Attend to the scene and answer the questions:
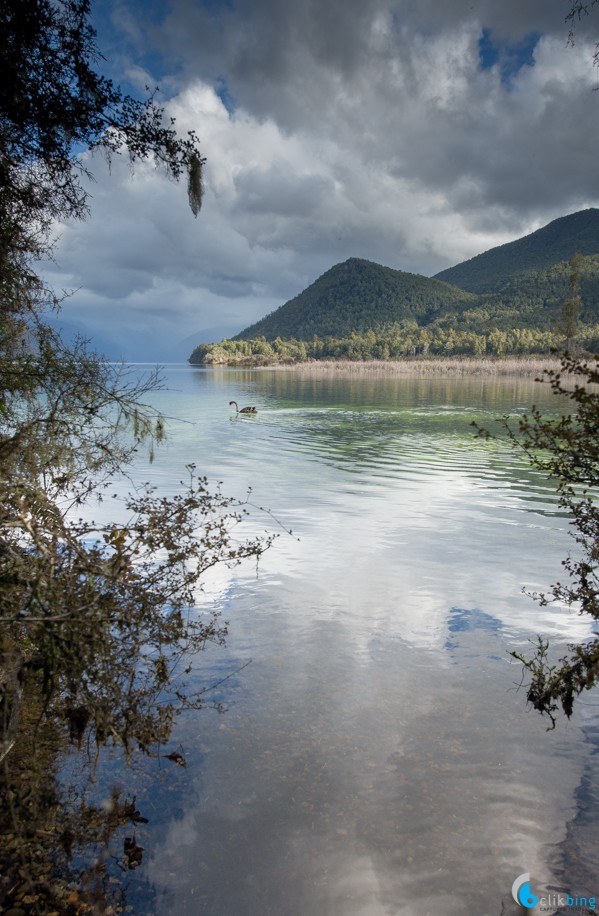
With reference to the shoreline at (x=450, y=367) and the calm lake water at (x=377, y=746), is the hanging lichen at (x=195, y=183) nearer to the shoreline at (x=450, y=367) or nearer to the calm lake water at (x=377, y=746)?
the calm lake water at (x=377, y=746)

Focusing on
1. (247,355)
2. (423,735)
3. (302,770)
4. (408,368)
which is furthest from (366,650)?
(247,355)

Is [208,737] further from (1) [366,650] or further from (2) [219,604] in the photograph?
(2) [219,604]

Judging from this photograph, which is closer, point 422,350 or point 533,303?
point 422,350

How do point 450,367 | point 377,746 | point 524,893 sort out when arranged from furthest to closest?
point 450,367, point 377,746, point 524,893

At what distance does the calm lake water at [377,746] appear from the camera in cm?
469

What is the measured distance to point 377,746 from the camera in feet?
20.7

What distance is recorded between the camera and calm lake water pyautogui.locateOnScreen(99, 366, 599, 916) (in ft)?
15.4

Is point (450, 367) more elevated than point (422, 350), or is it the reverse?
point (422, 350)

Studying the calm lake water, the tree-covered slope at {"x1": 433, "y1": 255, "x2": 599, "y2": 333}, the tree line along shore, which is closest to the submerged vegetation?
the calm lake water

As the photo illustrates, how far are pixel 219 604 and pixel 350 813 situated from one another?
16.8 ft

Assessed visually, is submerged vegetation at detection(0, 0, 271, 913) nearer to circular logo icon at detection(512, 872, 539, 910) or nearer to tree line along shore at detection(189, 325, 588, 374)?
circular logo icon at detection(512, 872, 539, 910)

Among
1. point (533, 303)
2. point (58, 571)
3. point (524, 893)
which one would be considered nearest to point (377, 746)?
point (524, 893)

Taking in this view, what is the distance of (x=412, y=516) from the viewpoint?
1603 cm

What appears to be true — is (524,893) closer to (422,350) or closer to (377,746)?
(377,746)
